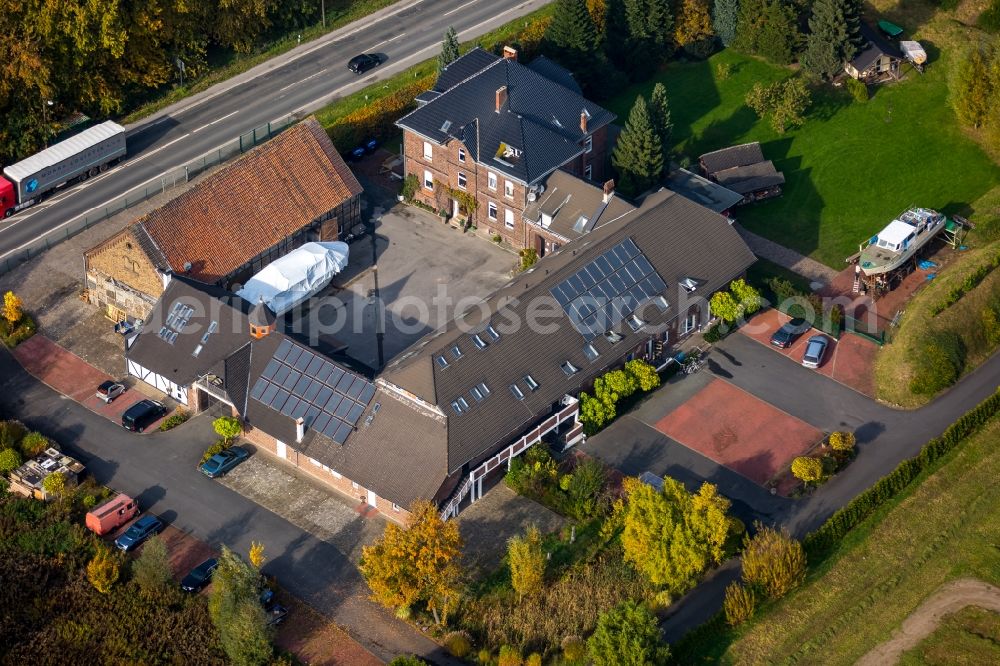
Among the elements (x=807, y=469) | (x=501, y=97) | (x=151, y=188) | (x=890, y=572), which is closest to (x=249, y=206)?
(x=151, y=188)

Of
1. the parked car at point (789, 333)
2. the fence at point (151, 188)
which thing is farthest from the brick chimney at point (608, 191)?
the fence at point (151, 188)

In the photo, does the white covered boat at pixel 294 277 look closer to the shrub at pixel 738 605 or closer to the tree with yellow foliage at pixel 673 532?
the tree with yellow foliage at pixel 673 532

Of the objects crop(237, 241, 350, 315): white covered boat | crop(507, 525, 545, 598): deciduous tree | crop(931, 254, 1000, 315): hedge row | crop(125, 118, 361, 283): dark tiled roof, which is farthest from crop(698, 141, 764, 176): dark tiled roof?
crop(507, 525, 545, 598): deciduous tree

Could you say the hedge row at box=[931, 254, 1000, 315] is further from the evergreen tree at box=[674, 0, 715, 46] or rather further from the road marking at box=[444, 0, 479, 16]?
the road marking at box=[444, 0, 479, 16]

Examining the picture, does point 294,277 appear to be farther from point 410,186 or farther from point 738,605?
point 738,605

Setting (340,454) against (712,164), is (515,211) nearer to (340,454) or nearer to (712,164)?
(712,164)

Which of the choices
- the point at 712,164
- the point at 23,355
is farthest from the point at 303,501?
the point at 712,164
